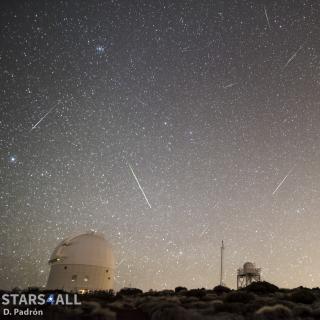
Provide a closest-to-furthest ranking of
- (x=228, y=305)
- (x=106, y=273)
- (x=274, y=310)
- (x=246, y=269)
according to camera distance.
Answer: (x=274, y=310), (x=228, y=305), (x=106, y=273), (x=246, y=269)

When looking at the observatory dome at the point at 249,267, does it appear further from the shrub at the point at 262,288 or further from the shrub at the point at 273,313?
the shrub at the point at 273,313

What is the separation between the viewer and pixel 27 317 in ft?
49.8

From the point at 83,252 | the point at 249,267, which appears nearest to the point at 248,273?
the point at 249,267

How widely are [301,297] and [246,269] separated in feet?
105

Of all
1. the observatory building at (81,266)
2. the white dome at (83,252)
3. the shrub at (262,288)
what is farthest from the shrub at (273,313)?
the white dome at (83,252)

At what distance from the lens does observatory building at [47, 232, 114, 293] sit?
39750 millimetres

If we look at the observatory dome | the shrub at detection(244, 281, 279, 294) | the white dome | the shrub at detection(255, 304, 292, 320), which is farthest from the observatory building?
the shrub at detection(255, 304, 292, 320)

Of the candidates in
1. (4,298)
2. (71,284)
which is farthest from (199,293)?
(71,284)

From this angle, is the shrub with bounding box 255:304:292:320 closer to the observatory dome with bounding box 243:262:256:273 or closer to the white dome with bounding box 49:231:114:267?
the white dome with bounding box 49:231:114:267

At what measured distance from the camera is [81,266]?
40.3m

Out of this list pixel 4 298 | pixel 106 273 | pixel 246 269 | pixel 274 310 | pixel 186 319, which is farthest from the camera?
pixel 246 269

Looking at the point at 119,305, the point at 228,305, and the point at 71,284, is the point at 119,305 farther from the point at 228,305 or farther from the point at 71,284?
the point at 71,284

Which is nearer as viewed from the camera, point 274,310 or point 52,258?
point 274,310

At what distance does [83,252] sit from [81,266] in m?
1.64
